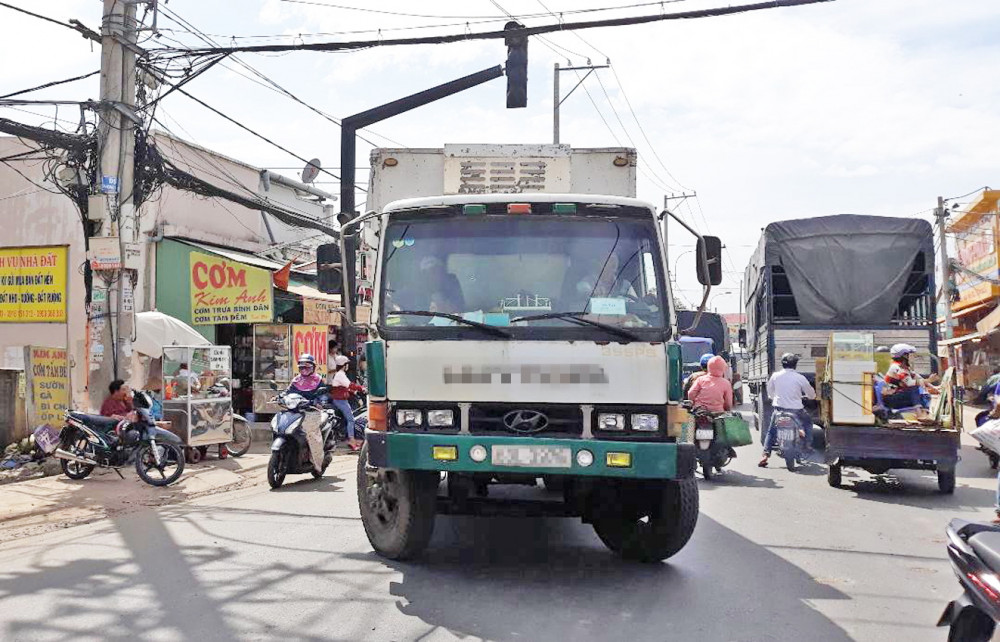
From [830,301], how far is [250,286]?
10.4m

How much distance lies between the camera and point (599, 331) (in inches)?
215

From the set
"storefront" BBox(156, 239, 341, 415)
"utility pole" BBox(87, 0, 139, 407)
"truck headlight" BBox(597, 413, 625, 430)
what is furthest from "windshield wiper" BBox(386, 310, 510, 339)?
"storefront" BBox(156, 239, 341, 415)

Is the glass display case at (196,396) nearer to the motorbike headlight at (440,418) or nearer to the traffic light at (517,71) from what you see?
the traffic light at (517,71)

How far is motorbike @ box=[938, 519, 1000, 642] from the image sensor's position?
10.1ft

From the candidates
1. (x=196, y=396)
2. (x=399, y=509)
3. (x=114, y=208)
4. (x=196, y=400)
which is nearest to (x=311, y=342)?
(x=196, y=396)

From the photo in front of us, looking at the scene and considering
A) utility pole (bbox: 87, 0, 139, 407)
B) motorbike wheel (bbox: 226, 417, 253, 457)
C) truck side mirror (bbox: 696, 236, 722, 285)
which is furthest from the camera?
motorbike wheel (bbox: 226, 417, 253, 457)

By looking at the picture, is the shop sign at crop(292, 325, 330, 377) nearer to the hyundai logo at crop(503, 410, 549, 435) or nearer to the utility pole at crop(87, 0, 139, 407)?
the utility pole at crop(87, 0, 139, 407)

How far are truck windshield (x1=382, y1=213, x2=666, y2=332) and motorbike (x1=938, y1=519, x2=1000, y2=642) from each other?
7.92ft

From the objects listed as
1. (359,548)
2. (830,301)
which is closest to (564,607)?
(359,548)

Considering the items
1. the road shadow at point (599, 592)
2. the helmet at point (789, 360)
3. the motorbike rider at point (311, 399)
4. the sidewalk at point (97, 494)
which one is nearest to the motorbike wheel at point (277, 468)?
the motorbike rider at point (311, 399)

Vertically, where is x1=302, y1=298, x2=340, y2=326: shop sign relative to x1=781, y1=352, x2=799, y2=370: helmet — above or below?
above

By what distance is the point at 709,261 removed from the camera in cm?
622

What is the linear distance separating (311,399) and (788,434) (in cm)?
650

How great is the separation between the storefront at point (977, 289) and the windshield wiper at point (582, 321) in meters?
24.6
